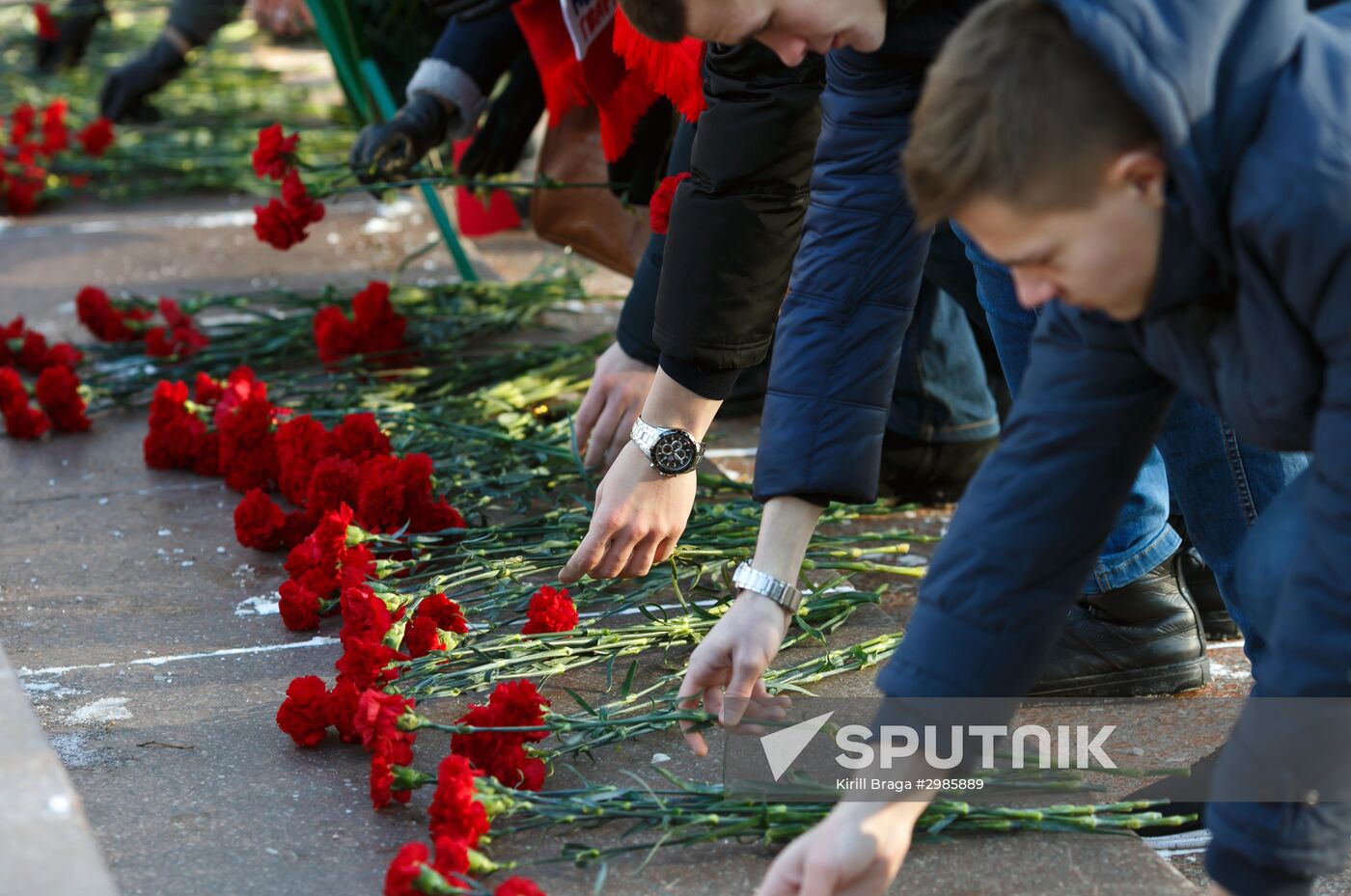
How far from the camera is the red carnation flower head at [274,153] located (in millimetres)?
3234

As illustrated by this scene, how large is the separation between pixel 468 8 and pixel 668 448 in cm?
174

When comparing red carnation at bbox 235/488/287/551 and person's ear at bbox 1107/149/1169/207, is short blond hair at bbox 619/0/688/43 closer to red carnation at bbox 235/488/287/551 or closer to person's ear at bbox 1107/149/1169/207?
person's ear at bbox 1107/149/1169/207

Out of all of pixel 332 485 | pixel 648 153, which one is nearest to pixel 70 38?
pixel 648 153

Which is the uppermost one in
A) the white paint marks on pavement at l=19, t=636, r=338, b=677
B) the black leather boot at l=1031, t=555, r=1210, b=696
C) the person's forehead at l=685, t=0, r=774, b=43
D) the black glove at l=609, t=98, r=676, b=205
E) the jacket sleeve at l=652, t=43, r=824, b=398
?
the person's forehead at l=685, t=0, r=774, b=43

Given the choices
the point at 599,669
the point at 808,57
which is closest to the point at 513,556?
the point at 599,669

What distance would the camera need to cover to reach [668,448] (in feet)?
6.75

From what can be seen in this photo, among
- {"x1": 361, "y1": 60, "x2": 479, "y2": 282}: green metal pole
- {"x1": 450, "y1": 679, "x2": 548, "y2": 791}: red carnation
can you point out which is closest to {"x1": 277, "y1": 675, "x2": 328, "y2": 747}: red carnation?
{"x1": 450, "y1": 679, "x2": 548, "y2": 791}: red carnation

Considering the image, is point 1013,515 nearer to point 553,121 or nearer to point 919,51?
point 919,51

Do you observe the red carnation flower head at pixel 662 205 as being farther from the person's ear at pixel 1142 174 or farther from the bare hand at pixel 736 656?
the person's ear at pixel 1142 174

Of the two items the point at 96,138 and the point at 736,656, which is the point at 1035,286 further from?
the point at 96,138

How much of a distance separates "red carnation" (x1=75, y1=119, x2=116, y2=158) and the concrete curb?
4600mm

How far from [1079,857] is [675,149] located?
146 centimetres

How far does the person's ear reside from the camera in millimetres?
1203

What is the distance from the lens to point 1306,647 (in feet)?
4.08
